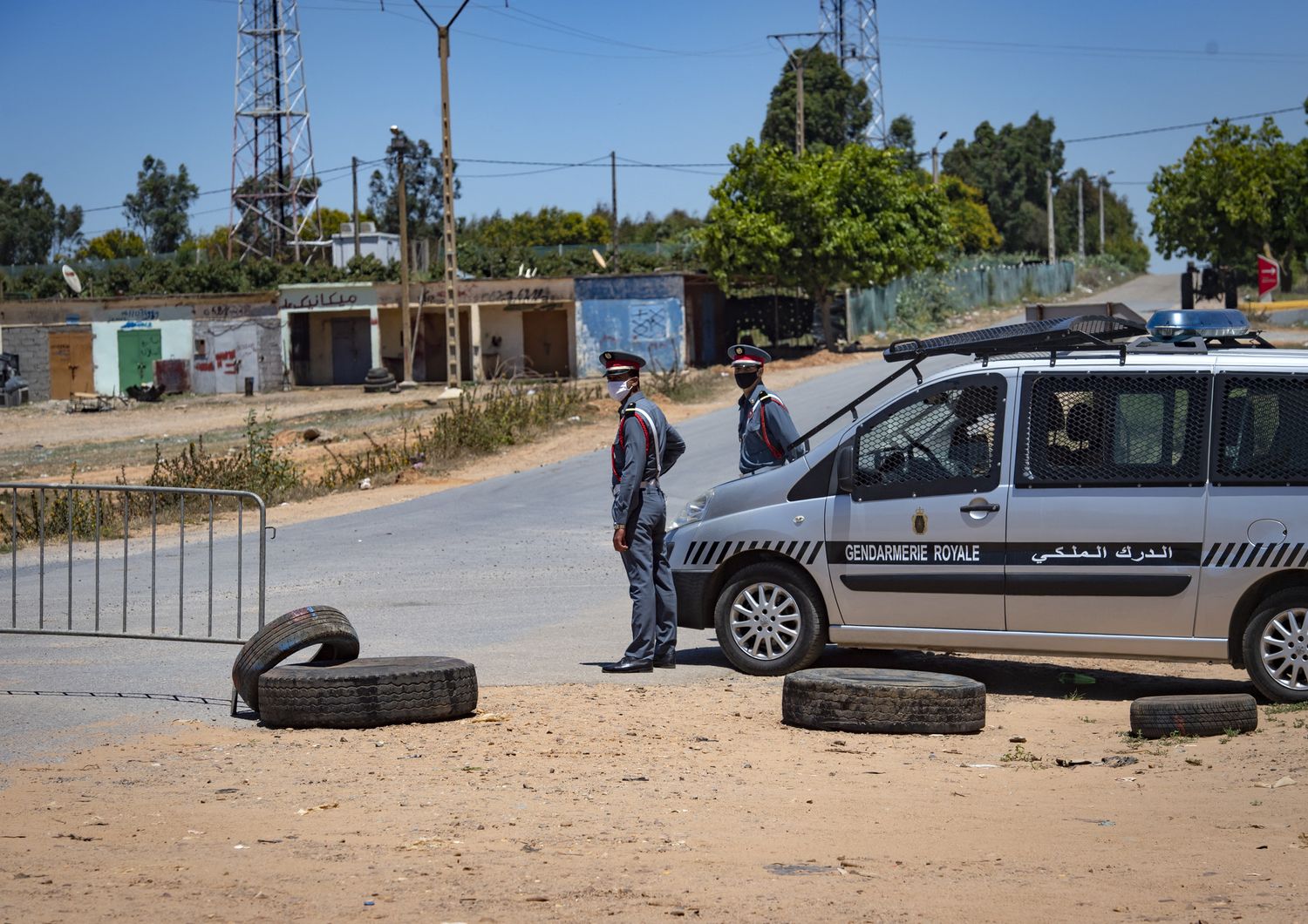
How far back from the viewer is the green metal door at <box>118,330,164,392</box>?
5409cm

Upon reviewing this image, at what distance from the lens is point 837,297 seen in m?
47.1

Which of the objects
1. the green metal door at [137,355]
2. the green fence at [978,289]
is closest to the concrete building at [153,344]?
the green metal door at [137,355]

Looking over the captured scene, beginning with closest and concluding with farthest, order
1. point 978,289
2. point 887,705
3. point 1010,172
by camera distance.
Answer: point 887,705 < point 978,289 < point 1010,172

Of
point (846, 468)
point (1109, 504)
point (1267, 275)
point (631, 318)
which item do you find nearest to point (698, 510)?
point (846, 468)

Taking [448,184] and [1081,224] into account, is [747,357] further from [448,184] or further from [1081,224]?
[1081,224]

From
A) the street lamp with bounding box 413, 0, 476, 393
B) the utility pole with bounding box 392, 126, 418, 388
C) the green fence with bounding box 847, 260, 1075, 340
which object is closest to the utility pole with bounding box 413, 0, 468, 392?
the street lamp with bounding box 413, 0, 476, 393

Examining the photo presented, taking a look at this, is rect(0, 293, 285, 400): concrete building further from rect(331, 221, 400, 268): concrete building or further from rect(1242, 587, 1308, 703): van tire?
rect(1242, 587, 1308, 703): van tire

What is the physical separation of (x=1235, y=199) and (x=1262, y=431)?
48610 millimetres

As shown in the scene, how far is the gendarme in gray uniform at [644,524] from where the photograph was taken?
890 cm

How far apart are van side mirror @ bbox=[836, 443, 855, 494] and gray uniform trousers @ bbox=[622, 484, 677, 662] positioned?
3.72 ft

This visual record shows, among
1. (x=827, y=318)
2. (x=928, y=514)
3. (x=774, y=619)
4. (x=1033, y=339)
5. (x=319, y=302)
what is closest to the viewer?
(x=928, y=514)

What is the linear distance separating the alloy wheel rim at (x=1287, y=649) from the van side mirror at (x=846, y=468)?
239cm

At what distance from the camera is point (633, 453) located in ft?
29.2

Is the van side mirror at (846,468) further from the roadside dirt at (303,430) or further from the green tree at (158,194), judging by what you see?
the green tree at (158,194)
